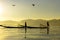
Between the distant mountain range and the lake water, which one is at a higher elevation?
the distant mountain range

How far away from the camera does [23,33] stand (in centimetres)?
198

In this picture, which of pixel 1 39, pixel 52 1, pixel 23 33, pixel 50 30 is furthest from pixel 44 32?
pixel 1 39

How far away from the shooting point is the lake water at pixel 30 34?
6.42 feet

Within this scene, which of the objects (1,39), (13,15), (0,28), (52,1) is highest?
(52,1)

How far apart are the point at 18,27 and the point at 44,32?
0.31m

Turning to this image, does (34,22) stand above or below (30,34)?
above

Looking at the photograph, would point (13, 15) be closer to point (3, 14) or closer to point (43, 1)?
point (3, 14)

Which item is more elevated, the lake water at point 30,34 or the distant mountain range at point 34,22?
the distant mountain range at point 34,22

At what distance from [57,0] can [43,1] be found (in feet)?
0.54

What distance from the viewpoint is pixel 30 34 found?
1973 mm

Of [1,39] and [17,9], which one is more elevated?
[17,9]

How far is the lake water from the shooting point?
1.96 meters

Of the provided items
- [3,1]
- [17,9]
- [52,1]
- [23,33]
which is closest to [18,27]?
[23,33]

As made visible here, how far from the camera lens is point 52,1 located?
2.00 metres
